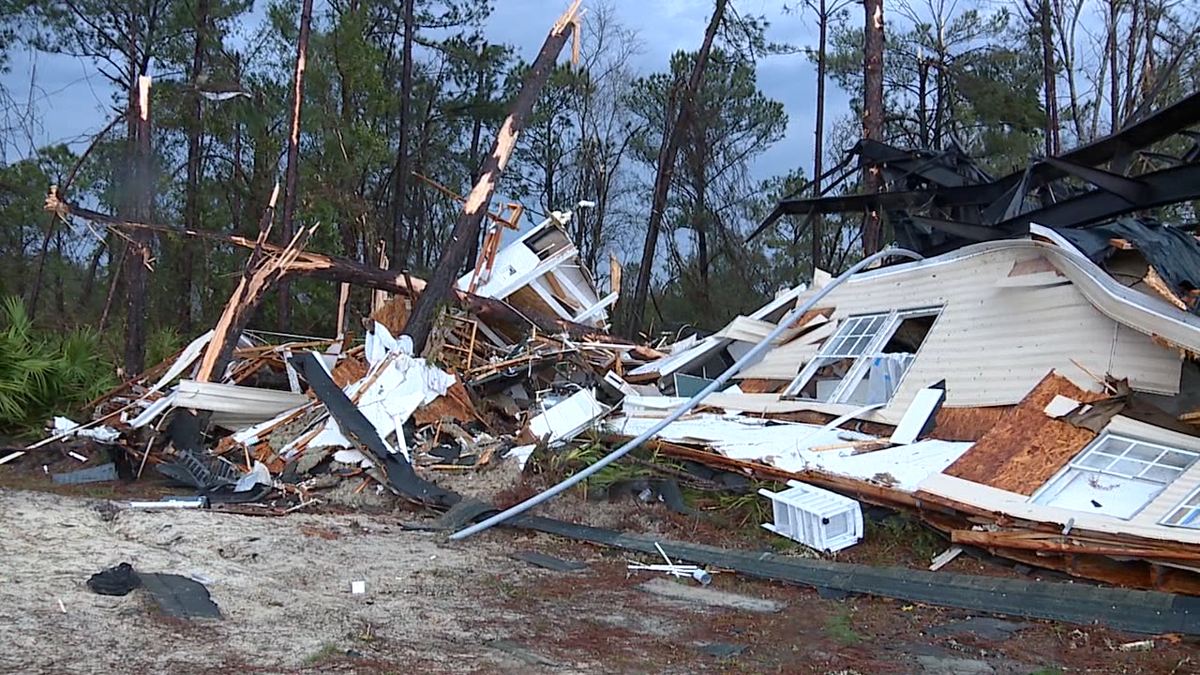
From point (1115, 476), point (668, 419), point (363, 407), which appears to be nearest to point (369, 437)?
point (363, 407)

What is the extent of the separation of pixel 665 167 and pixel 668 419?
55.6 feet

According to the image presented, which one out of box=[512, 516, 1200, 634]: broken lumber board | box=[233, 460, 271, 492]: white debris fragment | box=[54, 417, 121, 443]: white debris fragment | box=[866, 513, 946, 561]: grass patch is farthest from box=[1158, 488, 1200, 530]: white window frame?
box=[54, 417, 121, 443]: white debris fragment

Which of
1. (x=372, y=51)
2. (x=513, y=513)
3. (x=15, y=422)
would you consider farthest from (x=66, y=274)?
(x=513, y=513)

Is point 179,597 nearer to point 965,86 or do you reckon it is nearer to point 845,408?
point 845,408

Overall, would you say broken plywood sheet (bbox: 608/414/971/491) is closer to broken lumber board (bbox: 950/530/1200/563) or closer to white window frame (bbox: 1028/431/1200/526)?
broken lumber board (bbox: 950/530/1200/563)

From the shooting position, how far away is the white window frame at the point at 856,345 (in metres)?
9.50

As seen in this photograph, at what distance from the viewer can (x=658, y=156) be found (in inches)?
1149

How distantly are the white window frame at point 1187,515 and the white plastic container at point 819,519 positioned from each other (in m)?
2.01

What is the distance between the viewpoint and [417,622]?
16.5 ft

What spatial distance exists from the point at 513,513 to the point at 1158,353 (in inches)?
195

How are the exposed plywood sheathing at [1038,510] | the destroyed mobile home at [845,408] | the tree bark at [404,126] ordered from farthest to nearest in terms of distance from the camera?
the tree bark at [404,126] < the destroyed mobile home at [845,408] < the exposed plywood sheathing at [1038,510]

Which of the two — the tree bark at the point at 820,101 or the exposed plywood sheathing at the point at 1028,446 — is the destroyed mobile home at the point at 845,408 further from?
the tree bark at the point at 820,101

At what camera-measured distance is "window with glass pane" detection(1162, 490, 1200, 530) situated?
559 centimetres

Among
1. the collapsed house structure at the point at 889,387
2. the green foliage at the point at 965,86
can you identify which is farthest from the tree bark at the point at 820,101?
the collapsed house structure at the point at 889,387
